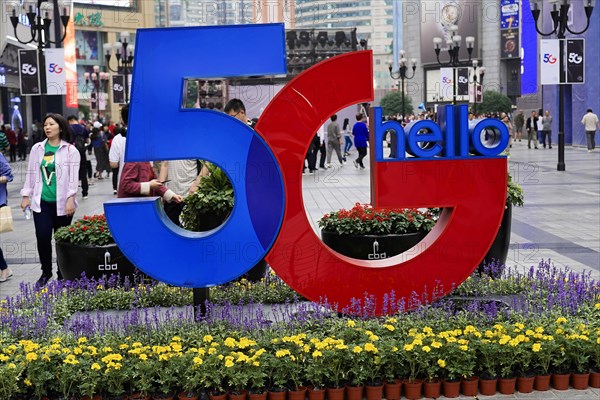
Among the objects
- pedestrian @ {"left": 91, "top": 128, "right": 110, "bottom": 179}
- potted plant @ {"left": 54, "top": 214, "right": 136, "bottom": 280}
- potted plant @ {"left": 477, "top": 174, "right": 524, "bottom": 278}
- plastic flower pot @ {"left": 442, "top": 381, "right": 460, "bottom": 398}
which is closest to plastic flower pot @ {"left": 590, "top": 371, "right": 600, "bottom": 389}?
plastic flower pot @ {"left": 442, "top": 381, "right": 460, "bottom": 398}

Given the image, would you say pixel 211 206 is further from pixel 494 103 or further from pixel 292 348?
pixel 494 103

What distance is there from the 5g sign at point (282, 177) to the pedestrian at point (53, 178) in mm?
3110

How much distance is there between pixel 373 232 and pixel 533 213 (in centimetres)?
778

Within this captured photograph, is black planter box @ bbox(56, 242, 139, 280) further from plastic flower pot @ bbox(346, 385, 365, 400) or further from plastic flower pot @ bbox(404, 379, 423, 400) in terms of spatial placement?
plastic flower pot @ bbox(404, 379, 423, 400)

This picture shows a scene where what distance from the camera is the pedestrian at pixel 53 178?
9555 millimetres

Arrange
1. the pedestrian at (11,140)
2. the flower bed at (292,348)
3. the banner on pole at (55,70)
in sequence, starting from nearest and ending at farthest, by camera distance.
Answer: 1. the flower bed at (292,348)
2. the banner on pole at (55,70)
3. the pedestrian at (11,140)

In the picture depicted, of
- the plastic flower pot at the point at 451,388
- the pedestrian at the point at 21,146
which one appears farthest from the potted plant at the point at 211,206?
the pedestrian at the point at 21,146

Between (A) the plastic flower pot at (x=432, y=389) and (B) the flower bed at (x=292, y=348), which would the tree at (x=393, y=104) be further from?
(A) the plastic flower pot at (x=432, y=389)

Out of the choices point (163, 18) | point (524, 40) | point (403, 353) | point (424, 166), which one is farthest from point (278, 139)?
point (163, 18)

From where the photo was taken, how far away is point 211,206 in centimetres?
895

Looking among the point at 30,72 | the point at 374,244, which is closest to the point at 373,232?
the point at 374,244

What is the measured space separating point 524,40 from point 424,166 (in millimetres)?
62438

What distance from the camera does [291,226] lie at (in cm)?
695

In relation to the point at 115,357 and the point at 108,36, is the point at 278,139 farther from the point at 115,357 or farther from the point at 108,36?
the point at 108,36
